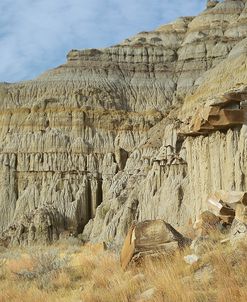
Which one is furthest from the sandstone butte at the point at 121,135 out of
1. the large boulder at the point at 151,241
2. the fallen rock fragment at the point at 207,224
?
the large boulder at the point at 151,241

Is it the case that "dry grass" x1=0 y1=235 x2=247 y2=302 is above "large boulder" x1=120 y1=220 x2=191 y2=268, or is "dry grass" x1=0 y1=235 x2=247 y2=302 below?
below

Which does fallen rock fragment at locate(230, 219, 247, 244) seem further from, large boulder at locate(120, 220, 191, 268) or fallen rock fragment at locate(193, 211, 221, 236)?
fallen rock fragment at locate(193, 211, 221, 236)

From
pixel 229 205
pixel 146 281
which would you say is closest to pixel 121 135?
pixel 229 205

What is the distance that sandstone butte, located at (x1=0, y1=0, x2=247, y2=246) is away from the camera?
117 ft

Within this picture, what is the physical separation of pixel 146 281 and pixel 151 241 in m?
1.50

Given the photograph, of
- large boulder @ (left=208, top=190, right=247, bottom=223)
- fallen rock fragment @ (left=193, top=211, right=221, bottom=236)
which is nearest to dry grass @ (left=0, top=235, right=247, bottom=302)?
fallen rock fragment @ (left=193, top=211, right=221, bottom=236)

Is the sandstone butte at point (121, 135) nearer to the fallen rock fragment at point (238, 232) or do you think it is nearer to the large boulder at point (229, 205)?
the large boulder at point (229, 205)

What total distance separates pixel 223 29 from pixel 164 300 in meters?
78.2

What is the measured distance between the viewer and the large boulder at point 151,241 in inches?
471

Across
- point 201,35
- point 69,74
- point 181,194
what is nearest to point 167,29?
point 201,35

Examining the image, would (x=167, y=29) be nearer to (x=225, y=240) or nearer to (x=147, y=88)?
(x=147, y=88)

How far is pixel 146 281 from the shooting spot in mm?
10750

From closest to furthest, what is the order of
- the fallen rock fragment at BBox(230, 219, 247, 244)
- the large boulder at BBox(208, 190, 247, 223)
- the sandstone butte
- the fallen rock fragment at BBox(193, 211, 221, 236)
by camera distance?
1. the fallen rock fragment at BBox(230, 219, 247, 244)
2. the large boulder at BBox(208, 190, 247, 223)
3. the fallen rock fragment at BBox(193, 211, 221, 236)
4. the sandstone butte

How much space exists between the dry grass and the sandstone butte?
8.22 metres
